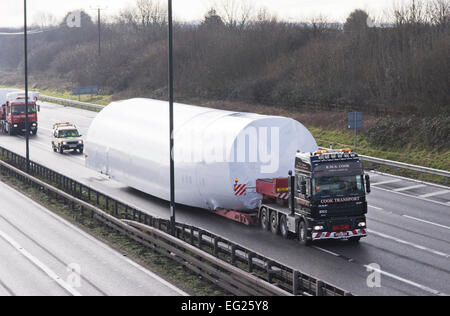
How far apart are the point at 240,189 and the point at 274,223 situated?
5.68 ft

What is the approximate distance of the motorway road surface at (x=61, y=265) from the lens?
62.7ft

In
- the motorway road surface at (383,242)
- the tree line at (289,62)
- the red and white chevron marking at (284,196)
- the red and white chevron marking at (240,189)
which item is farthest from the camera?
the tree line at (289,62)

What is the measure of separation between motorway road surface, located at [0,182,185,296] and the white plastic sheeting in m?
4.42

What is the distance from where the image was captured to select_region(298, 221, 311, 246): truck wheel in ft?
77.8

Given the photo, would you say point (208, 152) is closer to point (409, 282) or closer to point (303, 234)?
point (303, 234)

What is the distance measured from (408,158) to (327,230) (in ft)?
64.9

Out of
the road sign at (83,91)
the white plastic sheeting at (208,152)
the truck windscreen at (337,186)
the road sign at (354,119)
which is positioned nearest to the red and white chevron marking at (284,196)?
the white plastic sheeting at (208,152)

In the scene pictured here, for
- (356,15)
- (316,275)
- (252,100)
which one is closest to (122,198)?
(316,275)

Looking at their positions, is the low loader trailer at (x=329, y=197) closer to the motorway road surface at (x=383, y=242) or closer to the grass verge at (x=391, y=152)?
the motorway road surface at (x=383, y=242)

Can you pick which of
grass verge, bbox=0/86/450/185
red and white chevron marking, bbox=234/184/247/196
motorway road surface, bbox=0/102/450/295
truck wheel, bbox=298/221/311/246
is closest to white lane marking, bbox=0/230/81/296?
motorway road surface, bbox=0/102/450/295

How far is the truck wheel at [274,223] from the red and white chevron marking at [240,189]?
4.19 feet

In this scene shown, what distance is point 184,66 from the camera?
82.6 metres

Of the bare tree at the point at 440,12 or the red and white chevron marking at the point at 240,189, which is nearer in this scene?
the red and white chevron marking at the point at 240,189

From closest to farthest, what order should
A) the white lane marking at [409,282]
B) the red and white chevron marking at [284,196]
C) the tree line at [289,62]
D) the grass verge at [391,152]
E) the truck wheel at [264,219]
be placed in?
the white lane marking at [409,282] → the red and white chevron marking at [284,196] → the truck wheel at [264,219] → the grass verge at [391,152] → the tree line at [289,62]
